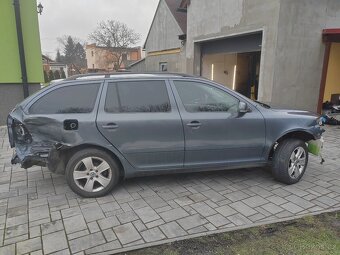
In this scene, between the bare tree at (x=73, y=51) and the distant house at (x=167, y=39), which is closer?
the distant house at (x=167, y=39)

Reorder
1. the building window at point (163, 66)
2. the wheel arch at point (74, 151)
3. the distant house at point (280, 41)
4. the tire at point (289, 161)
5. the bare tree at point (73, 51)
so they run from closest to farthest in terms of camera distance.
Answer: the wheel arch at point (74, 151), the tire at point (289, 161), the distant house at point (280, 41), the building window at point (163, 66), the bare tree at point (73, 51)

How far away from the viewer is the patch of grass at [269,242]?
8.73 ft

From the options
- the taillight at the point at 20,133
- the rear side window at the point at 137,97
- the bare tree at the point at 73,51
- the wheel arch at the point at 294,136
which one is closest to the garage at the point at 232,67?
the wheel arch at the point at 294,136

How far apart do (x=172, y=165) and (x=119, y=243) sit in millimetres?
1384

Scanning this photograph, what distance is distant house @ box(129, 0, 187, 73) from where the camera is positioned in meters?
14.7

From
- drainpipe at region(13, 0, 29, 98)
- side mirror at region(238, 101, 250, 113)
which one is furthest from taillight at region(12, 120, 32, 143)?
drainpipe at region(13, 0, 29, 98)

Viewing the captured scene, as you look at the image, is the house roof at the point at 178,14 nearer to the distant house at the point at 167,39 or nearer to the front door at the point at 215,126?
the distant house at the point at 167,39

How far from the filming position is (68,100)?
11.8 ft

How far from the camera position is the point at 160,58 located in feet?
55.4

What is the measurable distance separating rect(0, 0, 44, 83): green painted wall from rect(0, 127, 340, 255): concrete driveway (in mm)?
4572

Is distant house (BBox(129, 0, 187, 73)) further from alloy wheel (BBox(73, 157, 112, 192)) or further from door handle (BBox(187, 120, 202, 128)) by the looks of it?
alloy wheel (BBox(73, 157, 112, 192))

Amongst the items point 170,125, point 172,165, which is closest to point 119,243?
point 172,165

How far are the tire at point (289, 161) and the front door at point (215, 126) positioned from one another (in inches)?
13.1

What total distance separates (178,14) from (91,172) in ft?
46.9
